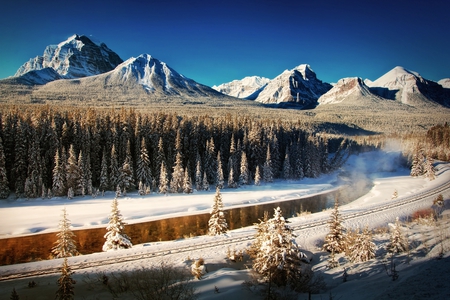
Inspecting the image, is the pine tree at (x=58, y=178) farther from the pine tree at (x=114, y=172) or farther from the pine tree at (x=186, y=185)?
the pine tree at (x=186, y=185)

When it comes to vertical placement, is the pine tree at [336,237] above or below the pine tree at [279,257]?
below

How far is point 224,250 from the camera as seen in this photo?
23.7 metres

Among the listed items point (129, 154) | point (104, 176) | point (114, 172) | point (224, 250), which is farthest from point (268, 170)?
point (224, 250)

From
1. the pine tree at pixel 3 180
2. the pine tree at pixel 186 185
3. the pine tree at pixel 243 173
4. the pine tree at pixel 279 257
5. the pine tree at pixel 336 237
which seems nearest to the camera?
the pine tree at pixel 279 257

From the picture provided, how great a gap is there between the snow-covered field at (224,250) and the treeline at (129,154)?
4486mm

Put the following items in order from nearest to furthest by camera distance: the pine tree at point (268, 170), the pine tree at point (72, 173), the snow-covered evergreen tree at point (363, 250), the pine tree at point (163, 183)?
the snow-covered evergreen tree at point (363, 250), the pine tree at point (72, 173), the pine tree at point (163, 183), the pine tree at point (268, 170)

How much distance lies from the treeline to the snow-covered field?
4.49 meters

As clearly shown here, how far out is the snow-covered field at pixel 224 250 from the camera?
465 inches

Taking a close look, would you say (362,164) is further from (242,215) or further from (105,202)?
(105,202)

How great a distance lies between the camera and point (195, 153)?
6919 cm

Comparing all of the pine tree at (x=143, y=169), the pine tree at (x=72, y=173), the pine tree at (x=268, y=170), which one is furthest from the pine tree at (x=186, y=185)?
the pine tree at (x=268, y=170)

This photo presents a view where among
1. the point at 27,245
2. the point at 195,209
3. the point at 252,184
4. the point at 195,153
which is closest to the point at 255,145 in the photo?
the point at 252,184

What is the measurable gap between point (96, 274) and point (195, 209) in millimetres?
28749

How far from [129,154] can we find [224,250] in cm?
4130
